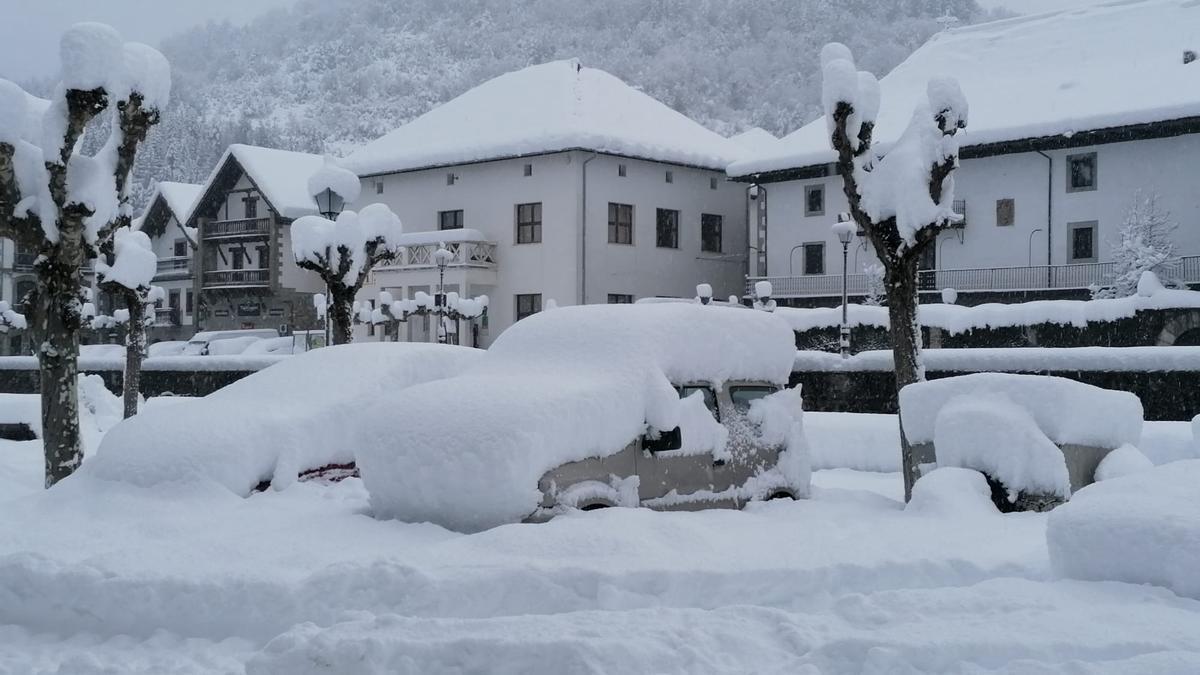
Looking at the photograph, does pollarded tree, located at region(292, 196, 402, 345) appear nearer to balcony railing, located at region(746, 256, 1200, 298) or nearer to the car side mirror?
the car side mirror

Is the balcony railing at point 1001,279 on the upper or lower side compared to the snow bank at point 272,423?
upper

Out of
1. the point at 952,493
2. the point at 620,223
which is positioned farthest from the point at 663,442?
the point at 620,223

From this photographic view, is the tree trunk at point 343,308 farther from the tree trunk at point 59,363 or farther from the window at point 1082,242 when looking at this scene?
the window at point 1082,242

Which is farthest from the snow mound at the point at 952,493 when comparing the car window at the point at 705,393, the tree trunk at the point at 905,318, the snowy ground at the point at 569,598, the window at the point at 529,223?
the window at the point at 529,223

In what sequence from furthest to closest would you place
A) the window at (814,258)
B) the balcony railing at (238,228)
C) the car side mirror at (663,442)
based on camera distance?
the balcony railing at (238,228), the window at (814,258), the car side mirror at (663,442)

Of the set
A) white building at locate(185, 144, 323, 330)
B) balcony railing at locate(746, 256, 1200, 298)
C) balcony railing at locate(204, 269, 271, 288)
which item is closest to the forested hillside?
white building at locate(185, 144, 323, 330)

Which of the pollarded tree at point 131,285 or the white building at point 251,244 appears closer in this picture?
the pollarded tree at point 131,285

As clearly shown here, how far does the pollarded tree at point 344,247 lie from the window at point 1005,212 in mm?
24703

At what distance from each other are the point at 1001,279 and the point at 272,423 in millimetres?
31410

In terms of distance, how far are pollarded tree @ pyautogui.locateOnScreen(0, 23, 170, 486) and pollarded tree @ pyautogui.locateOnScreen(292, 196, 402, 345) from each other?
656 cm

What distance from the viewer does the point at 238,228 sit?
57.1 m

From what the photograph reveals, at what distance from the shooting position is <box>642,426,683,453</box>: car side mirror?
29.9 feet

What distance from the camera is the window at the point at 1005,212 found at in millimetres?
38062

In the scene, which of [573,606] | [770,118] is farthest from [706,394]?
[770,118]
